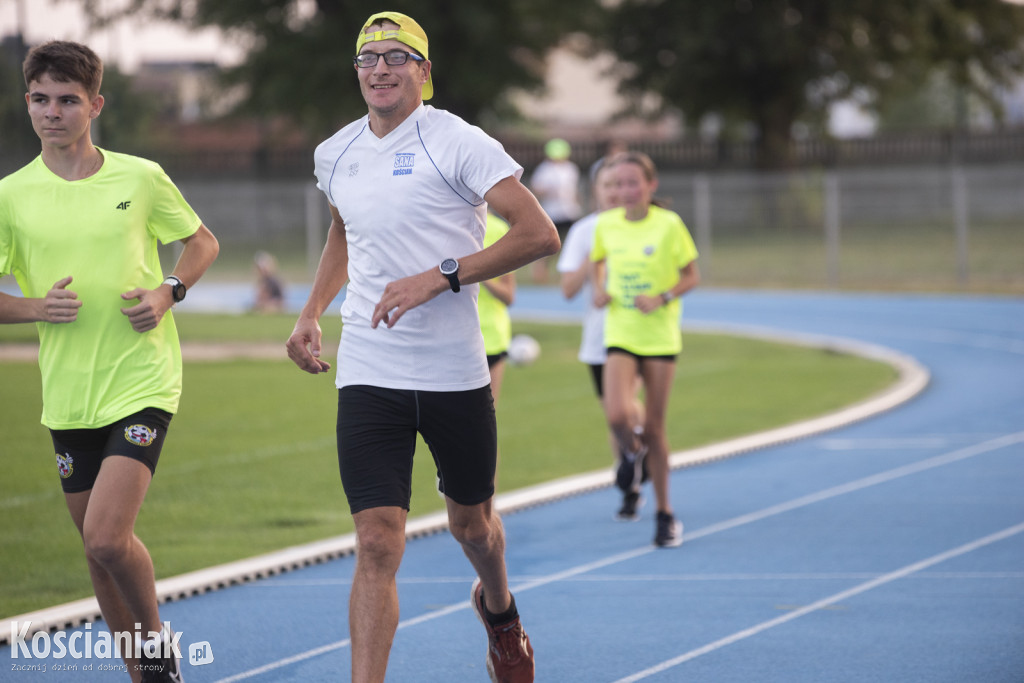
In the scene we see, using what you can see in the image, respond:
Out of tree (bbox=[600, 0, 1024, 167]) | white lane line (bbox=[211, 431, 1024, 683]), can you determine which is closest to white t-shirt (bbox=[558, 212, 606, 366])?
white lane line (bbox=[211, 431, 1024, 683])

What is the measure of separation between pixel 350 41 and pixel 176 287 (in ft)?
116

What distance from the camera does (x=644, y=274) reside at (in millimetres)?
7848

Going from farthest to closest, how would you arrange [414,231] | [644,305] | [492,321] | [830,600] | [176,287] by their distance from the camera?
1. [492,321]
2. [644,305]
3. [830,600]
4. [176,287]
5. [414,231]

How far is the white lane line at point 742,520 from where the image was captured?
566cm

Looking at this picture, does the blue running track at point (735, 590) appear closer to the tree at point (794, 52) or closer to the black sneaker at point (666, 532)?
the black sneaker at point (666, 532)

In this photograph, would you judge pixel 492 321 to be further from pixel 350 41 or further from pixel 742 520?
pixel 350 41

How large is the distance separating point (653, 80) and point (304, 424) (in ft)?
101

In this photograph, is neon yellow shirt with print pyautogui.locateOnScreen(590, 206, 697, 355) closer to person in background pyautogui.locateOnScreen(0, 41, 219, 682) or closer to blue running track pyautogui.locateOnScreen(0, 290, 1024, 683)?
blue running track pyautogui.locateOnScreen(0, 290, 1024, 683)

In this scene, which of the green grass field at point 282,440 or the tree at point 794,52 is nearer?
the green grass field at point 282,440

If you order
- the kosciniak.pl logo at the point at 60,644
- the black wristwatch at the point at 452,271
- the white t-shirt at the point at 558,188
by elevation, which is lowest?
the kosciniak.pl logo at the point at 60,644

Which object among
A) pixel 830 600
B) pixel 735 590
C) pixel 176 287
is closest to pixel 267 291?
pixel 735 590

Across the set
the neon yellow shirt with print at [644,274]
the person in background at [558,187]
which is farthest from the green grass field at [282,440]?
the person in background at [558,187]

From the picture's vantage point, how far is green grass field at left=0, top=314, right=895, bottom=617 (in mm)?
7648

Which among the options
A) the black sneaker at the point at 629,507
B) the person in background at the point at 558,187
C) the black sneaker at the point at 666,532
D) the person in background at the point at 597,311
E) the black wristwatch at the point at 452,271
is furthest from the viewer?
the person in background at the point at 558,187
